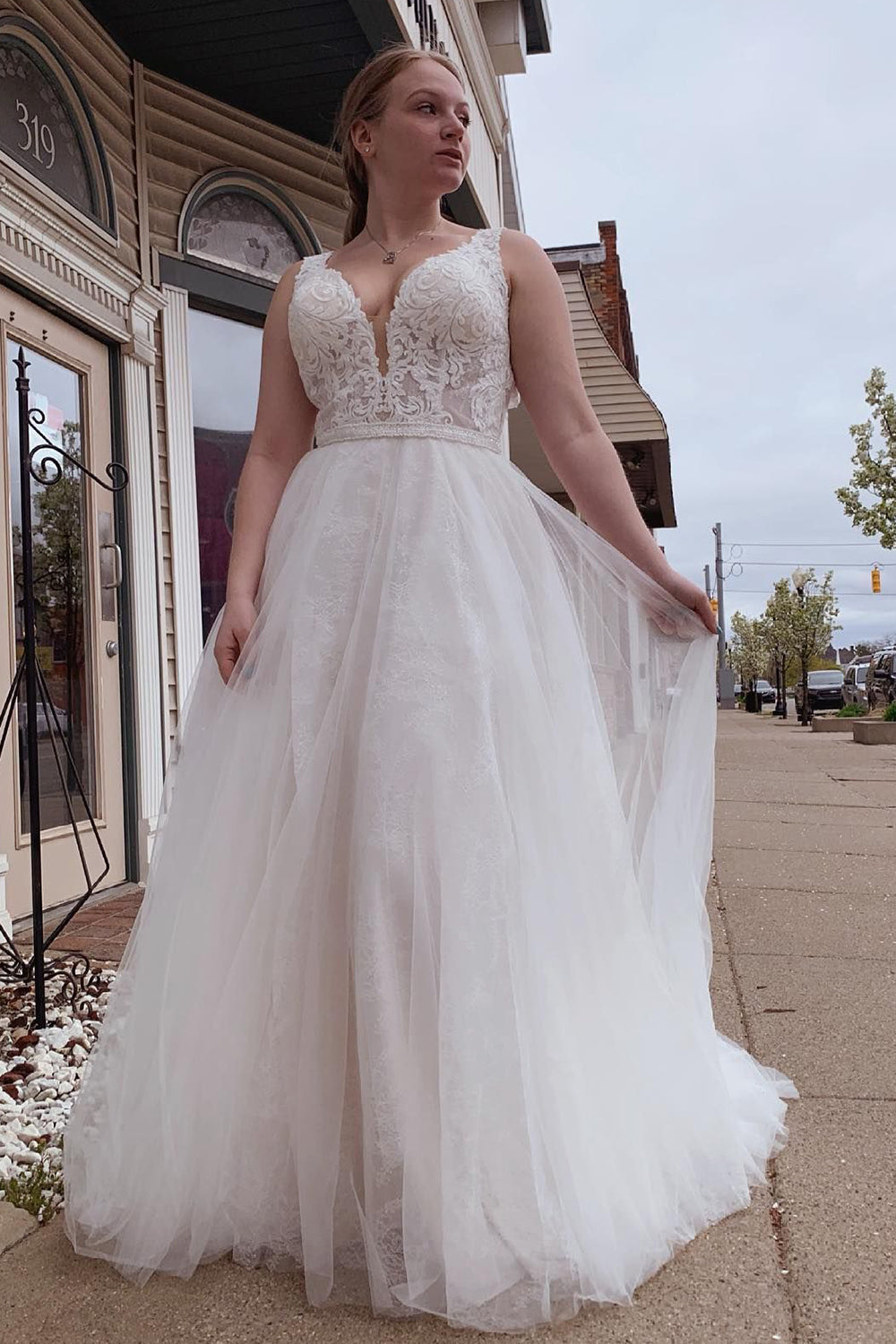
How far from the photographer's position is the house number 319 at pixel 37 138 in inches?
170

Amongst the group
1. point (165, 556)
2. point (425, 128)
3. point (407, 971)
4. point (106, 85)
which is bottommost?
point (407, 971)

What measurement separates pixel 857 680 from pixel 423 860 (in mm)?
40647

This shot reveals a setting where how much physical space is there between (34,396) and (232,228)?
179 centimetres

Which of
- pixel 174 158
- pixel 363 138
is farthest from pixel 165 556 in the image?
pixel 363 138

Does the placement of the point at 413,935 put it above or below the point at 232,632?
below

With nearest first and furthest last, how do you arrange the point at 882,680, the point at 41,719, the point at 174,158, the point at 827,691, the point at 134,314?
the point at 41,719, the point at 134,314, the point at 174,158, the point at 882,680, the point at 827,691

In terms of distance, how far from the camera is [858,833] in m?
6.80

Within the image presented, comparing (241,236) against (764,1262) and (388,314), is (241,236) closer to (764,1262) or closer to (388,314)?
(388,314)

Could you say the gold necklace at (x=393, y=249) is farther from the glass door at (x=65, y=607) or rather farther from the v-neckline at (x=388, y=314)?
the glass door at (x=65, y=607)

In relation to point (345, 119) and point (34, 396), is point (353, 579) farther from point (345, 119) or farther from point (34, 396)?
point (34, 396)

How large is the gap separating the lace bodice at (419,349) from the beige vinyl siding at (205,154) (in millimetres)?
3664

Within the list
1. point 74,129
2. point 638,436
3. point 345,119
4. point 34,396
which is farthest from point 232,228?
point 638,436

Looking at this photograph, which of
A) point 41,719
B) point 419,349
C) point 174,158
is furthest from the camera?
point 174,158

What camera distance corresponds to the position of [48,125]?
4.50 m
